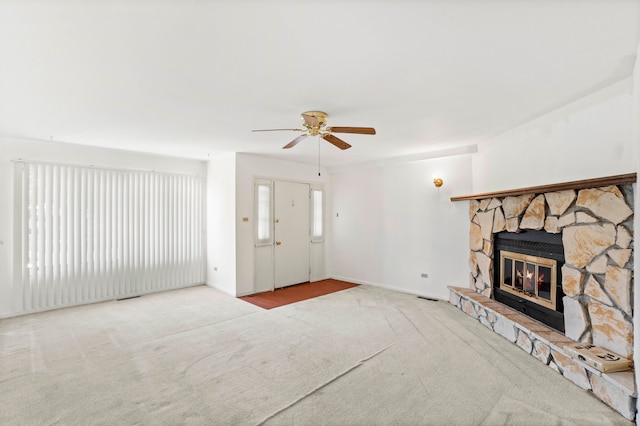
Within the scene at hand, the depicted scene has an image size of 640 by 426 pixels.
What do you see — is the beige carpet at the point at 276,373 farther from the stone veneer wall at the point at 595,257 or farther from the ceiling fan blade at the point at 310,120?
the ceiling fan blade at the point at 310,120

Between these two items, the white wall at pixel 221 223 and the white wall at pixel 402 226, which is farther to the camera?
the white wall at pixel 221 223

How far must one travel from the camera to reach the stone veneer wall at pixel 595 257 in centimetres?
250

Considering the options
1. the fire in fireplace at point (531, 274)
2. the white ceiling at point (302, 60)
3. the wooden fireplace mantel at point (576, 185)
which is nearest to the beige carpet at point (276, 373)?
the fire in fireplace at point (531, 274)

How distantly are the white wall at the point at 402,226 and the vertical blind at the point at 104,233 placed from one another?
291 cm

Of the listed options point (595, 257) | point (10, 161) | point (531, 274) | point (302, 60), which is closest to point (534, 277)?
point (531, 274)

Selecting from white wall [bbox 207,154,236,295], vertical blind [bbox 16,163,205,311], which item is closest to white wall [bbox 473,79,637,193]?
white wall [bbox 207,154,236,295]

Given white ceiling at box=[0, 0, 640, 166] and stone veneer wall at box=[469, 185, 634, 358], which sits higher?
white ceiling at box=[0, 0, 640, 166]

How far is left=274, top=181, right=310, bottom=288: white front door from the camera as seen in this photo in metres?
5.96

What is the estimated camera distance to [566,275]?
3.00 m

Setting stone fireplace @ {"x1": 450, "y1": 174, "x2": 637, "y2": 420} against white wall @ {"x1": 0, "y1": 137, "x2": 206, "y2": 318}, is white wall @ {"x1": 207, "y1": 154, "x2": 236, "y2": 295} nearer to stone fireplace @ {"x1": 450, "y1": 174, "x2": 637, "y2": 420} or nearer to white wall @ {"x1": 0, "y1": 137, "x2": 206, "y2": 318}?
white wall @ {"x1": 0, "y1": 137, "x2": 206, "y2": 318}

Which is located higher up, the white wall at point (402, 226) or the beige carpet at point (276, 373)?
the white wall at point (402, 226)

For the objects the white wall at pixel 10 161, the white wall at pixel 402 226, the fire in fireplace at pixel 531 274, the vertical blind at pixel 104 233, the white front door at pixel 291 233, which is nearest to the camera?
the fire in fireplace at pixel 531 274

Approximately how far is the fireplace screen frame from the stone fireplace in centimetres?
1

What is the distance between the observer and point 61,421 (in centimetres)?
213
